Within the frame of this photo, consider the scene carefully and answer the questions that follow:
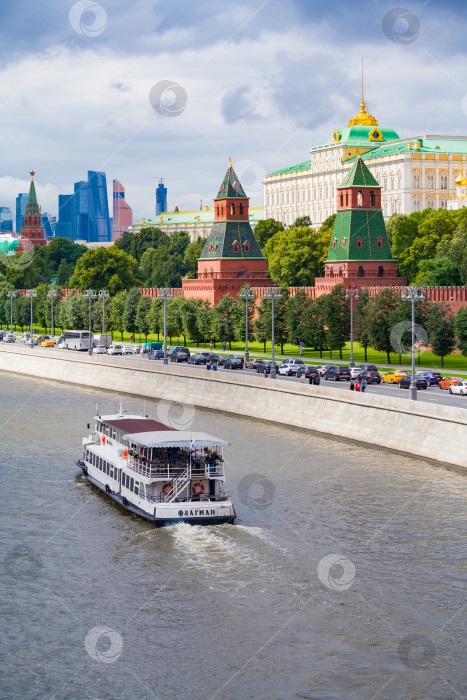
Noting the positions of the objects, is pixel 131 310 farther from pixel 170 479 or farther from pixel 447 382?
pixel 170 479

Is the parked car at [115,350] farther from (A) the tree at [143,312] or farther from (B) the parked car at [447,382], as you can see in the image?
(B) the parked car at [447,382]

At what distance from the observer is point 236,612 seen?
26.9 m

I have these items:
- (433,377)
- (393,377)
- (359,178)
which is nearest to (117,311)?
(359,178)

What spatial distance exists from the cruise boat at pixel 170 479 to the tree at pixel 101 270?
360 feet

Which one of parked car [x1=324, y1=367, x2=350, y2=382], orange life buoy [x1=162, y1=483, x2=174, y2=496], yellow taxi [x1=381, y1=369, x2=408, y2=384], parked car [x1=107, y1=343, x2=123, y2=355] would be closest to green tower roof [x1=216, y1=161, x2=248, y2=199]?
parked car [x1=107, y1=343, x2=123, y2=355]

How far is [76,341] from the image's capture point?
348 feet

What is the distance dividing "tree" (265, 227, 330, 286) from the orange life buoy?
94477mm

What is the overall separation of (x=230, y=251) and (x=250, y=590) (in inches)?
3645

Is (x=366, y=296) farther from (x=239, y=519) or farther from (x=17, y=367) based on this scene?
(x=239, y=519)

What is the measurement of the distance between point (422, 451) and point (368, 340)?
116ft

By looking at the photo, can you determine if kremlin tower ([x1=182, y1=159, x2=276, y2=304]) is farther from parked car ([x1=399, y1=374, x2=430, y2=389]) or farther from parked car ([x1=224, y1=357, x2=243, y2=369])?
parked car ([x1=399, y1=374, x2=430, y2=389])

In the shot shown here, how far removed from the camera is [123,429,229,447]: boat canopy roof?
3666 centimetres

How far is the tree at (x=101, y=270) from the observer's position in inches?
5871

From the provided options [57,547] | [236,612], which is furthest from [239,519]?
[236,612]
